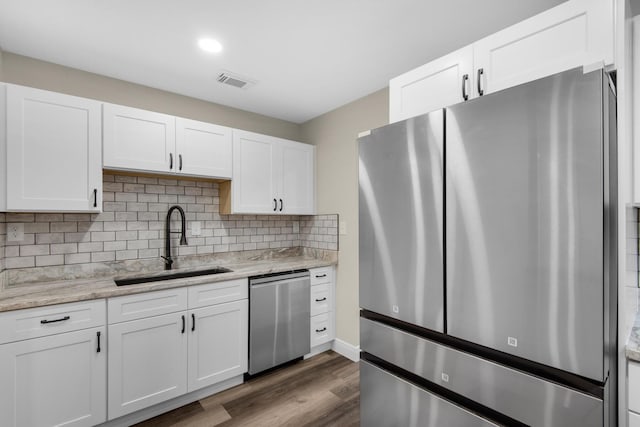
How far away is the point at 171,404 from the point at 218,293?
2.72ft

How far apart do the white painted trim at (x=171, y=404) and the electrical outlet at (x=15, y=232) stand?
1366 mm

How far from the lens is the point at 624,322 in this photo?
1.05 metres

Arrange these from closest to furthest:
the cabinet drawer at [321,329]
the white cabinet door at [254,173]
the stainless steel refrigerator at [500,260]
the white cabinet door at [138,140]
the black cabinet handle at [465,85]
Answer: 1. the stainless steel refrigerator at [500,260]
2. the black cabinet handle at [465,85]
3. the white cabinet door at [138,140]
4. the white cabinet door at [254,173]
5. the cabinet drawer at [321,329]

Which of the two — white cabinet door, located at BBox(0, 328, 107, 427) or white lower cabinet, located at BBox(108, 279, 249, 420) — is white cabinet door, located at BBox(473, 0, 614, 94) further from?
white cabinet door, located at BBox(0, 328, 107, 427)

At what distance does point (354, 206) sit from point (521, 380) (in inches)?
81.9

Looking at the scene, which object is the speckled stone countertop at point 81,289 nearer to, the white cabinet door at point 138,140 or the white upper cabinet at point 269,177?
the white upper cabinet at point 269,177

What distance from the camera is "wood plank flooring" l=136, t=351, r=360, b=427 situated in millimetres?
2123

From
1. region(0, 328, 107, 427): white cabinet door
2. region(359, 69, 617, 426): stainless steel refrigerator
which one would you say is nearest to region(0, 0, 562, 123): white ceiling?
region(359, 69, 617, 426): stainless steel refrigerator

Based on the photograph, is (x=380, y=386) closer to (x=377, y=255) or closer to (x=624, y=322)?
(x=377, y=255)

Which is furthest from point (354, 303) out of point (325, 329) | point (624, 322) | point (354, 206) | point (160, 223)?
point (624, 322)

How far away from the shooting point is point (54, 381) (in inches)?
71.4

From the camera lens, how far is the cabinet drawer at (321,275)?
3.05 metres

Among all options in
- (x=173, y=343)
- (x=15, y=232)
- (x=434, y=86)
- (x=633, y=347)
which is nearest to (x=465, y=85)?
(x=434, y=86)

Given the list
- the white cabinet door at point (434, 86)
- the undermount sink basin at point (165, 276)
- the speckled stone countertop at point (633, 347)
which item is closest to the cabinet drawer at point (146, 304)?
the undermount sink basin at point (165, 276)
